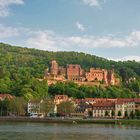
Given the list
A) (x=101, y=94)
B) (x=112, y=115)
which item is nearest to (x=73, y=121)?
(x=112, y=115)

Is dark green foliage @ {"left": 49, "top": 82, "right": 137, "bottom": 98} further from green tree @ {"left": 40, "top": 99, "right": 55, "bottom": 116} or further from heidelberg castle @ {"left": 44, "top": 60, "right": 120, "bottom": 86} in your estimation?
green tree @ {"left": 40, "top": 99, "right": 55, "bottom": 116}

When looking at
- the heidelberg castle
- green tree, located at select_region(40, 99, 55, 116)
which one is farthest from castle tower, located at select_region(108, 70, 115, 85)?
green tree, located at select_region(40, 99, 55, 116)

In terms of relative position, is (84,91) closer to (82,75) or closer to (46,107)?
(82,75)

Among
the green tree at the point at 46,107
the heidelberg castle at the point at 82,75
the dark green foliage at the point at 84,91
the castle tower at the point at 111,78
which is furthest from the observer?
the castle tower at the point at 111,78

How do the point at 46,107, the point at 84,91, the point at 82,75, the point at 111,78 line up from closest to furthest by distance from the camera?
1. the point at 46,107
2. the point at 84,91
3. the point at 111,78
4. the point at 82,75

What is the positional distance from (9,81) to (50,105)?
3565 centimetres

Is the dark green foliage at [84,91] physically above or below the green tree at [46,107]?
above

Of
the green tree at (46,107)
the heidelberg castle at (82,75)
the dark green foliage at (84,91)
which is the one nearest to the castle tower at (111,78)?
the heidelberg castle at (82,75)

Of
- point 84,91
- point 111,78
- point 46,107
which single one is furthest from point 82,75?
point 46,107

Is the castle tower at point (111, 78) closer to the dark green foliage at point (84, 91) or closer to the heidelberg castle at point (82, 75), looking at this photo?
the heidelberg castle at point (82, 75)

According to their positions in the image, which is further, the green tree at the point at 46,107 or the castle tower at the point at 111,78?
the castle tower at the point at 111,78

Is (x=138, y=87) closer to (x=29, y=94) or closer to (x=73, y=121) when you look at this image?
(x=29, y=94)

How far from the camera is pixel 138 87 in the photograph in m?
172

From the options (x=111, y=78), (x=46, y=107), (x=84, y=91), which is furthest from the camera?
(x=111, y=78)
